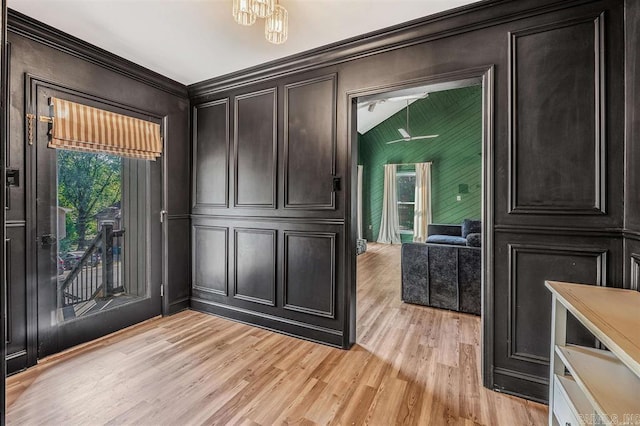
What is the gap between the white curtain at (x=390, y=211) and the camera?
8828mm

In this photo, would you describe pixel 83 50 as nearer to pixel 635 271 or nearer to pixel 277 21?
pixel 277 21

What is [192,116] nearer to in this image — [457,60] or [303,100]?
[303,100]

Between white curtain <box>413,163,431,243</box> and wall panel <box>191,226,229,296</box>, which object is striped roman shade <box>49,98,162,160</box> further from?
white curtain <box>413,163,431,243</box>

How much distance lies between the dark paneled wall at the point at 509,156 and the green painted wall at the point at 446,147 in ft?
18.8

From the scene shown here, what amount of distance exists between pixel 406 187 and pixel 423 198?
78cm

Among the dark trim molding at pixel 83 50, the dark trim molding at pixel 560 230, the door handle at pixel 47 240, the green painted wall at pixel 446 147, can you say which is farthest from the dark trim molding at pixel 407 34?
the green painted wall at pixel 446 147

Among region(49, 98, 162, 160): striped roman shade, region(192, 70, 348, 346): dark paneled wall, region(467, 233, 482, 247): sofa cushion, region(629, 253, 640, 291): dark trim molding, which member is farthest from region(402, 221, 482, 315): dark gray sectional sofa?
region(49, 98, 162, 160): striped roman shade

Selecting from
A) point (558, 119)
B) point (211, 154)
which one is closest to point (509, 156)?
point (558, 119)

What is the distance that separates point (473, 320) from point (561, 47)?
2672 millimetres

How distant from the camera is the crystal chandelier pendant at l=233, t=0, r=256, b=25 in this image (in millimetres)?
1662

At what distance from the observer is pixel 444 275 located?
359 centimetres

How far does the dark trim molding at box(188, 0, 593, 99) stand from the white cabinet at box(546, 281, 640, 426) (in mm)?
1809

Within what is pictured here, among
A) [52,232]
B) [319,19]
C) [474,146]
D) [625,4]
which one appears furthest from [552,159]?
[474,146]

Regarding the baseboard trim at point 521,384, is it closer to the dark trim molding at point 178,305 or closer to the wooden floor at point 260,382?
the wooden floor at point 260,382
